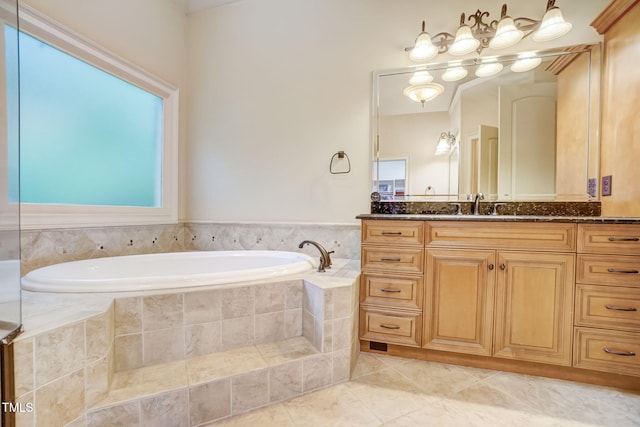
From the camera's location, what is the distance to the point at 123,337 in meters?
1.18

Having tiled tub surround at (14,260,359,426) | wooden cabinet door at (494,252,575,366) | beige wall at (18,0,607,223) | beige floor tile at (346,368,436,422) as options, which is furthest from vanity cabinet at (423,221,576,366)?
beige wall at (18,0,607,223)

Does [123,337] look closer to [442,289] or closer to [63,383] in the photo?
[63,383]

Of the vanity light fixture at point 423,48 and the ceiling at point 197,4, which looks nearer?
the vanity light fixture at point 423,48

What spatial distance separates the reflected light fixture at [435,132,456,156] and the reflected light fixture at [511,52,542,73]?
62 cm

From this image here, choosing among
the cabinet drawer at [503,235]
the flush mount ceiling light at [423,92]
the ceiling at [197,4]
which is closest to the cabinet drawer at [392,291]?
the cabinet drawer at [503,235]

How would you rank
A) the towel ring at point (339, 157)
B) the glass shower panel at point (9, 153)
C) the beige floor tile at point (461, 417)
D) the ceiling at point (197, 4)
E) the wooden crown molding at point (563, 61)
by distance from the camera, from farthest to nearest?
the ceiling at point (197, 4), the towel ring at point (339, 157), the wooden crown molding at point (563, 61), the beige floor tile at point (461, 417), the glass shower panel at point (9, 153)

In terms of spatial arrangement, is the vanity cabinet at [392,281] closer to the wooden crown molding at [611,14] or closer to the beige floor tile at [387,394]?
the beige floor tile at [387,394]

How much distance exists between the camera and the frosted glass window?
157 centimetres

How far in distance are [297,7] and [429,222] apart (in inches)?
87.2

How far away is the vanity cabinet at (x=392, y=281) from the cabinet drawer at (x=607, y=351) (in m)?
0.81

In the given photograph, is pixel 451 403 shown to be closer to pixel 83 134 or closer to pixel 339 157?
pixel 339 157

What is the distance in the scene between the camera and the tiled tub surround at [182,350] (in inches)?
35.5

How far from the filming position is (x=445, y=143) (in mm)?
2033

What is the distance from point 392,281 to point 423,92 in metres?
1.51
